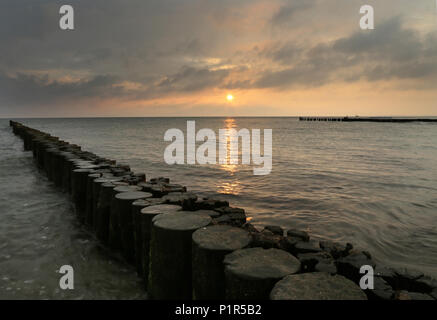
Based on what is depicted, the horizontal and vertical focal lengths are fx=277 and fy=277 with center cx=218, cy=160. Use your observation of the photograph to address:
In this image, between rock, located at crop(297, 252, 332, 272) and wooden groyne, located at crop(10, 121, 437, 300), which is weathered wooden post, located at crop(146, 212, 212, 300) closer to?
wooden groyne, located at crop(10, 121, 437, 300)

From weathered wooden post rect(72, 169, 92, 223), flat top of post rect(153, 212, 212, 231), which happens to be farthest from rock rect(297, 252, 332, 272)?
weathered wooden post rect(72, 169, 92, 223)

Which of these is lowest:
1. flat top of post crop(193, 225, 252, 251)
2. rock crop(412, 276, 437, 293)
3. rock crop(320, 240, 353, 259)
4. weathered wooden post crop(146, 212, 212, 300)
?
rock crop(412, 276, 437, 293)

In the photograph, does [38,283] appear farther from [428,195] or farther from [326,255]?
[428,195]

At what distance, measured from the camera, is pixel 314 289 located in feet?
6.89

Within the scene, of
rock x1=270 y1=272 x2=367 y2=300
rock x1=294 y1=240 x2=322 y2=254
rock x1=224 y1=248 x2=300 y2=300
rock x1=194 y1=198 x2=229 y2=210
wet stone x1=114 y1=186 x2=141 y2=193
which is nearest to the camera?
rock x1=270 y1=272 x2=367 y2=300

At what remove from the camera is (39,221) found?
6195 millimetres

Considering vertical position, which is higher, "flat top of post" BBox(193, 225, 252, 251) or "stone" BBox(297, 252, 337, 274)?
"flat top of post" BBox(193, 225, 252, 251)

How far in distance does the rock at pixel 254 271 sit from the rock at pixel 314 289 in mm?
96

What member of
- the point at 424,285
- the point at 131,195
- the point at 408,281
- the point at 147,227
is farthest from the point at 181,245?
the point at 424,285

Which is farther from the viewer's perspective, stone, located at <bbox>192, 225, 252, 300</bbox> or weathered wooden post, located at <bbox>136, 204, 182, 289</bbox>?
weathered wooden post, located at <bbox>136, 204, 182, 289</bbox>

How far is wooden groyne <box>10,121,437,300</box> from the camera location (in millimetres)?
2199

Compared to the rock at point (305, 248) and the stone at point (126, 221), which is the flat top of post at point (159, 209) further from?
the rock at point (305, 248)

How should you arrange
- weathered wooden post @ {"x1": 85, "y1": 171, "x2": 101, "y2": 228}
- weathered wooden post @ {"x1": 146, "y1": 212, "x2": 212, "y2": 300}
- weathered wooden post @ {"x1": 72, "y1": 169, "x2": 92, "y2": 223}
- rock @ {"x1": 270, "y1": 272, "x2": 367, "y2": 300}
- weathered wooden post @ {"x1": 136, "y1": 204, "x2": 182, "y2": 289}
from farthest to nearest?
1. weathered wooden post @ {"x1": 72, "y1": 169, "x2": 92, "y2": 223}
2. weathered wooden post @ {"x1": 85, "y1": 171, "x2": 101, "y2": 228}
3. weathered wooden post @ {"x1": 136, "y1": 204, "x2": 182, "y2": 289}
4. weathered wooden post @ {"x1": 146, "y1": 212, "x2": 212, "y2": 300}
5. rock @ {"x1": 270, "y1": 272, "x2": 367, "y2": 300}
